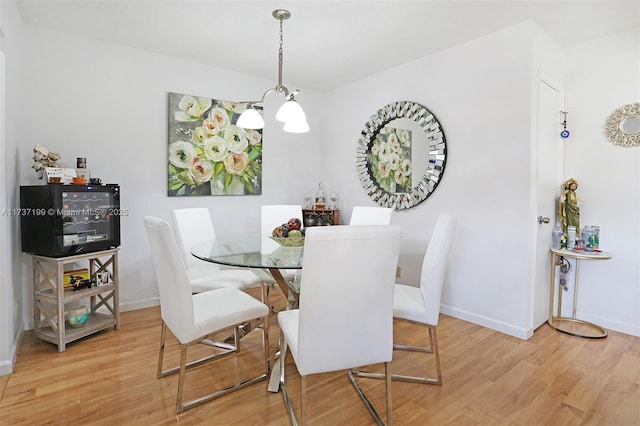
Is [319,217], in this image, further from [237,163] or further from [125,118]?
[125,118]

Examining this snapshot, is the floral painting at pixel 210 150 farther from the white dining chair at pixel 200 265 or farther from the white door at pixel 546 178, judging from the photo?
the white door at pixel 546 178

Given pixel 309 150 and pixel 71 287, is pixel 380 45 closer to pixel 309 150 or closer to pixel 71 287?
pixel 309 150

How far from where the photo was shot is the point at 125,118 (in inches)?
126

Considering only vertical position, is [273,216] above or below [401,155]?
below

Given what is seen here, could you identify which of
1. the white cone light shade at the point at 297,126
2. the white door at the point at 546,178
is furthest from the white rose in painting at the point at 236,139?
the white door at the point at 546,178

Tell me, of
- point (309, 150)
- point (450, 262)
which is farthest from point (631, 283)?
point (309, 150)

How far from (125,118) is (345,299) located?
110 inches

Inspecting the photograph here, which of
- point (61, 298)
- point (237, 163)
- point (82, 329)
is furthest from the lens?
point (237, 163)

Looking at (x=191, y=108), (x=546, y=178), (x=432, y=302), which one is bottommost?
(x=432, y=302)

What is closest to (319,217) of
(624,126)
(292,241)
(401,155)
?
(401,155)

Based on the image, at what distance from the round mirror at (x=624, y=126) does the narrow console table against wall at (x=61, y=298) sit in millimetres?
4069

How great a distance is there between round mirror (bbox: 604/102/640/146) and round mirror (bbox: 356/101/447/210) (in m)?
1.26

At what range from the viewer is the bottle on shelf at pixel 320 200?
14.1 ft

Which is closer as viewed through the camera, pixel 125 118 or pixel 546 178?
pixel 546 178
